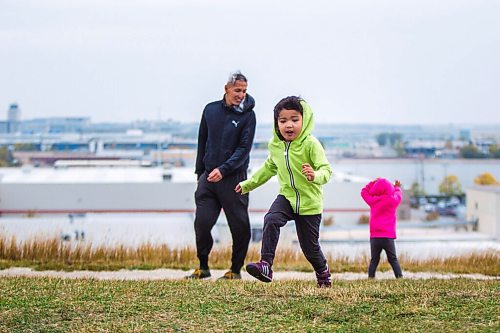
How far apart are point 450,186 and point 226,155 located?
319ft

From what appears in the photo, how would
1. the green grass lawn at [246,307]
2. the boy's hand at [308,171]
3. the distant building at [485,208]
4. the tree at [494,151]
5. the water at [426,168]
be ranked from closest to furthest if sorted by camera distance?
the green grass lawn at [246,307]
the boy's hand at [308,171]
the distant building at [485,208]
the water at [426,168]
the tree at [494,151]

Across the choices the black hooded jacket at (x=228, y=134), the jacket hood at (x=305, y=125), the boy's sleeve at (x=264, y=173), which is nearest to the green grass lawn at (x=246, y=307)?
the boy's sleeve at (x=264, y=173)

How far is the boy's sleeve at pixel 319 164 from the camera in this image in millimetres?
7125

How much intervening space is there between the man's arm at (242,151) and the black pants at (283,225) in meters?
1.46

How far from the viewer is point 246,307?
6.38 meters

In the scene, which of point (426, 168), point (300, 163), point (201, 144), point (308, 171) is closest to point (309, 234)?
point (300, 163)

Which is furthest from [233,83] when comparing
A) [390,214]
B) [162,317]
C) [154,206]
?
[154,206]

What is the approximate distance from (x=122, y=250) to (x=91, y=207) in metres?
50.7

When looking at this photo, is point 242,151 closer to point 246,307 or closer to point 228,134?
point 228,134

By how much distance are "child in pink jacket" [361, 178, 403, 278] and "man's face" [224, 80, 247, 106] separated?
1546mm

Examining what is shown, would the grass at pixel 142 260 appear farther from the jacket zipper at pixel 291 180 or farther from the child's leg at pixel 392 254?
the jacket zipper at pixel 291 180

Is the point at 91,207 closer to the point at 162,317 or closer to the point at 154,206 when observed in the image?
the point at 154,206

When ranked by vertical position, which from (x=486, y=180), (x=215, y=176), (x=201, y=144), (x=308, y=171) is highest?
(x=201, y=144)

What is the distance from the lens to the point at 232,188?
9.10m
